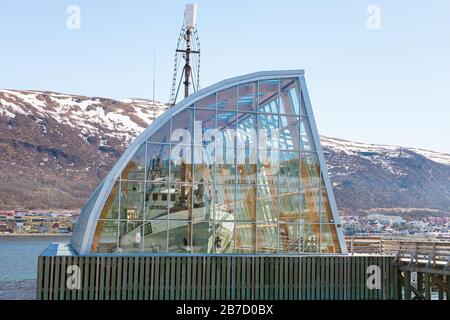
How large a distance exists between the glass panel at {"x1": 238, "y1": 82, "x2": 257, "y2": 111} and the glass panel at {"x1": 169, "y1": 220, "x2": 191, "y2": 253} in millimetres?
6030

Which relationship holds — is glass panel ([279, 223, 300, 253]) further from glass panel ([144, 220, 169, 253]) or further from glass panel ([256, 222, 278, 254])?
glass panel ([144, 220, 169, 253])

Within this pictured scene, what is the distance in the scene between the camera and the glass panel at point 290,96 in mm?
32250

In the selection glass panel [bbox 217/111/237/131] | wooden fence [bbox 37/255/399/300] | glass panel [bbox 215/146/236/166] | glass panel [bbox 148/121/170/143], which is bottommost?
wooden fence [bbox 37/255/399/300]

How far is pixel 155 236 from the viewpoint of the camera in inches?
1153

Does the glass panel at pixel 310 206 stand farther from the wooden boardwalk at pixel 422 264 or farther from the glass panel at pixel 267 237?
the wooden boardwalk at pixel 422 264

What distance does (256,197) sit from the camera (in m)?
30.9

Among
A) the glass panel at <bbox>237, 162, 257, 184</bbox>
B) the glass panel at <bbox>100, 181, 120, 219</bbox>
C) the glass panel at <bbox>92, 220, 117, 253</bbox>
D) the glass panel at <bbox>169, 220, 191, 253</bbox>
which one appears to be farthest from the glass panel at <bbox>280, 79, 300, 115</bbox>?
the glass panel at <bbox>92, 220, 117, 253</bbox>

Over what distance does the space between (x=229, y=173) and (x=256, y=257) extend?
155 inches

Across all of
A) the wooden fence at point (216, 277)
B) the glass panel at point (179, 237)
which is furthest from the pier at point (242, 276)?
the glass panel at point (179, 237)

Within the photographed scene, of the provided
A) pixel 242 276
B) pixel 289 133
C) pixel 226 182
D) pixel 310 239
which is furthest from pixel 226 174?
pixel 310 239

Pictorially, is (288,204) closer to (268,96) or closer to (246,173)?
(246,173)

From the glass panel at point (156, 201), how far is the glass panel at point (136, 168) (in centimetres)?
58

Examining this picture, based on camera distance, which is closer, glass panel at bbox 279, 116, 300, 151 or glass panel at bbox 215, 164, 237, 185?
glass panel at bbox 215, 164, 237, 185

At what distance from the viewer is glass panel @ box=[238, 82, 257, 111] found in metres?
31.6
